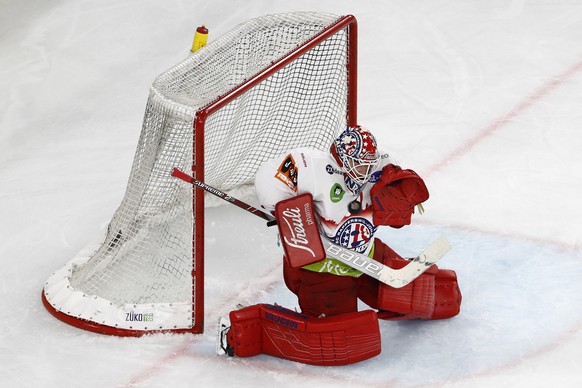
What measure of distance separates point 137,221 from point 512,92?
248 centimetres

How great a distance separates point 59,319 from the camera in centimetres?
456

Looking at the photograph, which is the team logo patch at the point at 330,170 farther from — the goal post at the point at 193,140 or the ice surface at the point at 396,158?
the ice surface at the point at 396,158

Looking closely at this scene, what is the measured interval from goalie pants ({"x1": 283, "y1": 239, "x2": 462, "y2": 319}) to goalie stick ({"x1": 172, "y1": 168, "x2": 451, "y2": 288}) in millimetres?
50

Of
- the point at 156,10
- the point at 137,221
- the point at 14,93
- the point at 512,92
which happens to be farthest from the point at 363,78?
the point at 137,221

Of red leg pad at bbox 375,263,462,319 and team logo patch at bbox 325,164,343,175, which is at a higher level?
team logo patch at bbox 325,164,343,175

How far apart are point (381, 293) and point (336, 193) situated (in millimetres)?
429

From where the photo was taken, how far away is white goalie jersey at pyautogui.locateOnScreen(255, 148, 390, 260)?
4.17 m

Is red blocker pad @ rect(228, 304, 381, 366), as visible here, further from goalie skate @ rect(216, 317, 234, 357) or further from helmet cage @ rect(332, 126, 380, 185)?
helmet cage @ rect(332, 126, 380, 185)

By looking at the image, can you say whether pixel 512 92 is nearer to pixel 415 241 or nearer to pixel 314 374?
pixel 415 241

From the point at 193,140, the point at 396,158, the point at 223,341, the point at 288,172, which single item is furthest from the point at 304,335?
the point at 396,158

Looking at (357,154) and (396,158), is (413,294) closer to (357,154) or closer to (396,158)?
(357,154)

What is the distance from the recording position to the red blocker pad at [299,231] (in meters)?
4.12

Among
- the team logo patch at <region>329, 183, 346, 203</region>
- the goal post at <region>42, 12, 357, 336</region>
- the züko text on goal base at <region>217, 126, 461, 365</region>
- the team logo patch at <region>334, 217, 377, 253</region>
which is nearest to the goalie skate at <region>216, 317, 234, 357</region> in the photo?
the züko text on goal base at <region>217, 126, 461, 365</region>

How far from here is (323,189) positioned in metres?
4.17
